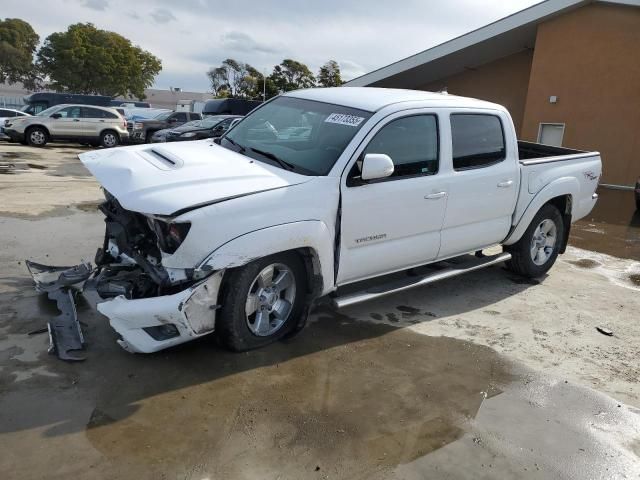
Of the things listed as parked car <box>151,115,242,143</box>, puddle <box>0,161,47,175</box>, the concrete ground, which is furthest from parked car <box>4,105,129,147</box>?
the concrete ground

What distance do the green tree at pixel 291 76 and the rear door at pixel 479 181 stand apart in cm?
5127

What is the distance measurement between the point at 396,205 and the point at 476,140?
53.1 inches

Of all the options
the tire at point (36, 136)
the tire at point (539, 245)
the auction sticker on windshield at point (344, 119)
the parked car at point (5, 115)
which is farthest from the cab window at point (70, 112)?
the tire at point (539, 245)

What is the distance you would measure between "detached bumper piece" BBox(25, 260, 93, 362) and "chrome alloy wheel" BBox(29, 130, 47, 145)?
52.5 ft

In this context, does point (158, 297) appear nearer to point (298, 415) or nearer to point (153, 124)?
point (298, 415)

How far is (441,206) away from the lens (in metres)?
4.71

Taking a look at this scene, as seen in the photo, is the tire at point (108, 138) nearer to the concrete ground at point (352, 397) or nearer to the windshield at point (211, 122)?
the windshield at point (211, 122)

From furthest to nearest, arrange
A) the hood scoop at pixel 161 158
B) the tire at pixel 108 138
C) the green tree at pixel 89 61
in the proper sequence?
the green tree at pixel 89 61
the tire at pixel 108 138
the hood scoop at pixel 161 158

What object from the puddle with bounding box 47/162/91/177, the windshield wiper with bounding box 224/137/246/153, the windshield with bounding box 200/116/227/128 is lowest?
the puddle with bounding box 47/162/91/177

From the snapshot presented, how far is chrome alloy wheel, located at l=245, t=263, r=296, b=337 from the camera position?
12.5 ft

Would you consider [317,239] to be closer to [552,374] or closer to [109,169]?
[109,169]

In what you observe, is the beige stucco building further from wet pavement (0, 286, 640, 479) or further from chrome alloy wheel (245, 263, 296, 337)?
chrome alloy wheel (245, 263, 296, 337)

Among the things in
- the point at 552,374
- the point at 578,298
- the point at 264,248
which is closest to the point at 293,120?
the point at 264,248

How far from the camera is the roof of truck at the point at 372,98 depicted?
14.8 feet
